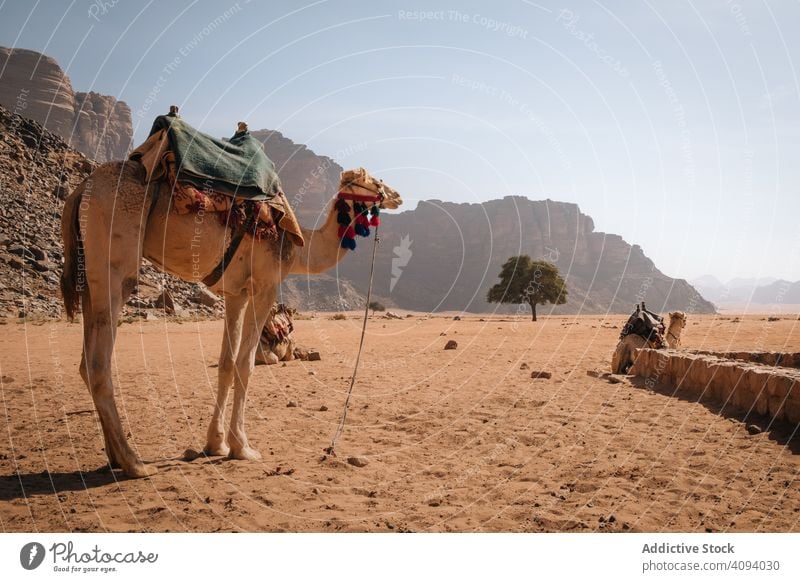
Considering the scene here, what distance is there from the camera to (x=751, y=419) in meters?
8.44

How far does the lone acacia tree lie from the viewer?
195 ft

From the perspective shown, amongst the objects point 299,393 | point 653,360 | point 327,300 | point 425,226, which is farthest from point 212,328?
point 425,226

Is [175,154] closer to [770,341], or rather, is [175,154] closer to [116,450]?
[116,450]

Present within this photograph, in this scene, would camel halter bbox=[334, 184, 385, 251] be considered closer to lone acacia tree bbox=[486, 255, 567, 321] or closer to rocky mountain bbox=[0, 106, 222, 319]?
rocky mountain bbox=[0, 106, 222, 319]

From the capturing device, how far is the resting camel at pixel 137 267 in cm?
580

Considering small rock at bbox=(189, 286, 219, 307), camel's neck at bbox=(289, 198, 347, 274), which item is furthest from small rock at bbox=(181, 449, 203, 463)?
small rock at bbox=(189, 286, 219, 307)

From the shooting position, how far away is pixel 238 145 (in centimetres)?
725

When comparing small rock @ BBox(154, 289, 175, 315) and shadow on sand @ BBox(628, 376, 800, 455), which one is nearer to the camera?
shadow on sand @ BBox(628, 376, 800, 455)

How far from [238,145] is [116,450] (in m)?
3.95

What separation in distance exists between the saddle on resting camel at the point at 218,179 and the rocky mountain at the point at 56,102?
335 feet

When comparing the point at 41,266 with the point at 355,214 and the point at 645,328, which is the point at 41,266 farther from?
the point at 645,328

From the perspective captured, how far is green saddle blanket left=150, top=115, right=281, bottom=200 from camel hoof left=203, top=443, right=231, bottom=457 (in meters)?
3.13

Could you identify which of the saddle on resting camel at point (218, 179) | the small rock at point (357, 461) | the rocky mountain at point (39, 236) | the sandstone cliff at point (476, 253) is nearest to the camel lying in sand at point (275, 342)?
the saddle on resting camel at point (218, 179)

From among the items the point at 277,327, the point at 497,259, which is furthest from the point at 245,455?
the point at 497,259
